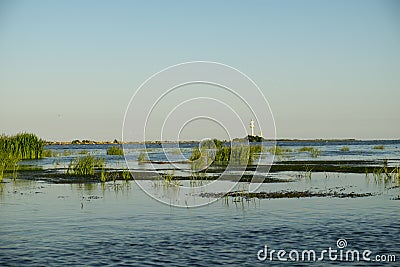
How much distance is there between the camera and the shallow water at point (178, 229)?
12031 mm

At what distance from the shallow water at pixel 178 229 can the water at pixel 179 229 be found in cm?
2

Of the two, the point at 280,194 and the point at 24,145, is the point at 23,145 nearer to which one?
the point at 24,145

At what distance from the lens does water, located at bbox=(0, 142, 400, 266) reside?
12.0 m

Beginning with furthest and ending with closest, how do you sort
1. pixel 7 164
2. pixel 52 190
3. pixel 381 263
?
pixel 7 164 → pixel 52 190 → pixel 381 263

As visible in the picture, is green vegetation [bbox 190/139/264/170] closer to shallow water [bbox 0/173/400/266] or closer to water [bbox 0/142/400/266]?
water [bbox 0/142/400/266]

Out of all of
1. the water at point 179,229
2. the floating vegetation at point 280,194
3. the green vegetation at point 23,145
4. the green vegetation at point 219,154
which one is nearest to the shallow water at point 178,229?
the water at point 179,229

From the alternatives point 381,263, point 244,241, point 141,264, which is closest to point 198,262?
point 141,264

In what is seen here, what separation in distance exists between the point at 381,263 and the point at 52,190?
55.6ft

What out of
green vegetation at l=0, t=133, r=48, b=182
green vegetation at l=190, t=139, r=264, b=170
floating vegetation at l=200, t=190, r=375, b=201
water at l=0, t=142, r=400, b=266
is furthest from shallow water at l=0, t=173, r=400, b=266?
green vegetation at l=0, t=133, r=48, b=182

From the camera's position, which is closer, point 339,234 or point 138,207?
point 339,234

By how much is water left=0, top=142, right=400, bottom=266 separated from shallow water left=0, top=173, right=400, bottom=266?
2 cm

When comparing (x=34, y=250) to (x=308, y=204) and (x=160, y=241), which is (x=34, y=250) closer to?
(x=160, y=241)

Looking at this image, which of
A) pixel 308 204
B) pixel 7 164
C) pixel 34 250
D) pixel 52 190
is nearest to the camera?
pixel 34 250

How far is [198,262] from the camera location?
447 inches
